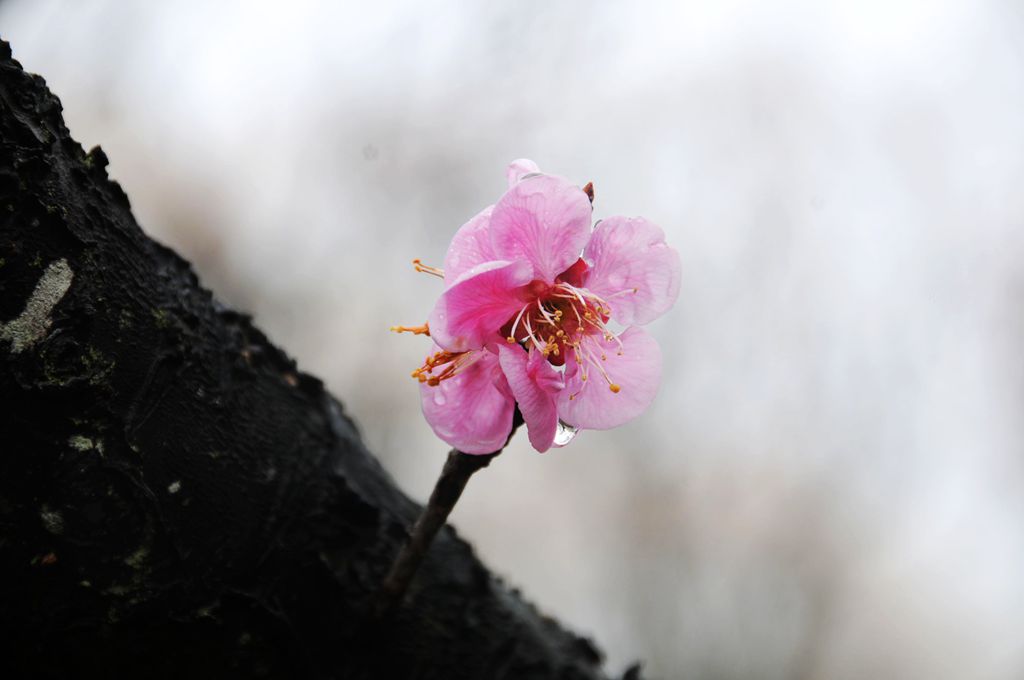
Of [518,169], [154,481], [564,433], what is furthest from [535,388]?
[154,481]

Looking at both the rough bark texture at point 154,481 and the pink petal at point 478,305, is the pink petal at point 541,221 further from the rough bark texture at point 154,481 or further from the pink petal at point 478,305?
the rough bark texture at point 154,481

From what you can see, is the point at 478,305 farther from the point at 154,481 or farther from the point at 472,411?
the point at 154,481

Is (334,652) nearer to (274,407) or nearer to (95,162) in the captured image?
(274,407)

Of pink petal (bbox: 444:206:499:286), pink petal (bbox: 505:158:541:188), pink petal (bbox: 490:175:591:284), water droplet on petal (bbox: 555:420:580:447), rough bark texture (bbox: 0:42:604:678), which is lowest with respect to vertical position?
rough bark texture (bbox: 0:42:604:678)

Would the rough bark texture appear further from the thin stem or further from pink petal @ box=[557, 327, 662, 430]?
A: pink petal @ box=[557, 327, 662, 430]

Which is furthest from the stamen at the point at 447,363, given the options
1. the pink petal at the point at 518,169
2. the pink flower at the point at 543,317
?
the pink petal at the point at 518,169

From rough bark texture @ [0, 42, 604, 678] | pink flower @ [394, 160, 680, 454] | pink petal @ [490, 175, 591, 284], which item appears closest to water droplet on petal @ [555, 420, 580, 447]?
pink flower @ [394, 160, 680, 454]
